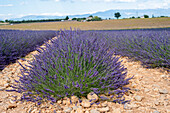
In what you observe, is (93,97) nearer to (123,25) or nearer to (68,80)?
(68,80)

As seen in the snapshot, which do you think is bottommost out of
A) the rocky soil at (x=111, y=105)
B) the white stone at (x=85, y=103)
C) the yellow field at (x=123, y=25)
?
the rocky soil at (x=111, y=105)

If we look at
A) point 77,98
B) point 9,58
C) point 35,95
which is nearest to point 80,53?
point 77,98

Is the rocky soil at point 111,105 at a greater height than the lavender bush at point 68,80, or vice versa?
the lavender bush at point 68,80

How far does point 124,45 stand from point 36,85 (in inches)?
136

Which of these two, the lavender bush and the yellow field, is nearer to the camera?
the lavender bush

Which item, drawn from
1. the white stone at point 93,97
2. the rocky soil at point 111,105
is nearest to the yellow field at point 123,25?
the rocky soil at point 111,105

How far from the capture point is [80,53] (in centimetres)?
221

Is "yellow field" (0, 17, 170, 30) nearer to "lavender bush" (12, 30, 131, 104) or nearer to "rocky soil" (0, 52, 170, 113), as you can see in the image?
"rocky soil" (0, 52, 170, 113)

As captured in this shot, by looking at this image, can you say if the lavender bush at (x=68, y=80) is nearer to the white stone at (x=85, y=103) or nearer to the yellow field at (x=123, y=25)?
the white stone at (x=85, y=103)

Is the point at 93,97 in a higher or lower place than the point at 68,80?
lower

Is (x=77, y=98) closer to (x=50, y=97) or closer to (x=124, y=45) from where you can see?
(x=50, y=97)

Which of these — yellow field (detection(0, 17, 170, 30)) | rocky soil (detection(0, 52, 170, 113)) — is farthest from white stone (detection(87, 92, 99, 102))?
yellow field (detection(0, 17, 170, 30))

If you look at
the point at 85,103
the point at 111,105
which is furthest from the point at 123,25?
the point at 85,103

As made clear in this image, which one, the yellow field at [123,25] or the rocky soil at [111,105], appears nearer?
the rocky soil at [111,105]
